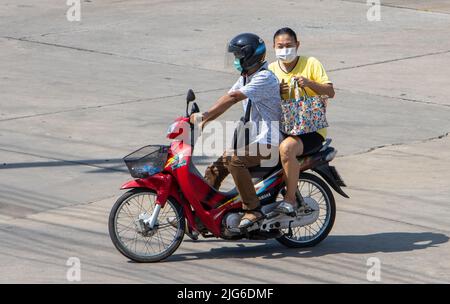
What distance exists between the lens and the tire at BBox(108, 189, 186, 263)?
8.77 m

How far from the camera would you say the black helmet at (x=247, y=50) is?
28.7 feet

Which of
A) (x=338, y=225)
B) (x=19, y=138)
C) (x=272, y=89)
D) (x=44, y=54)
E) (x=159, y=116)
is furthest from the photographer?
(x=44, y=54)

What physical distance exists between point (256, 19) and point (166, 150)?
11.5 metres

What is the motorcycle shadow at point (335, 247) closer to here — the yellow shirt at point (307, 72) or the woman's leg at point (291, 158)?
the woman's leg at point (291, 158)

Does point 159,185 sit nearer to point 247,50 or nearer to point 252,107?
point 252,107

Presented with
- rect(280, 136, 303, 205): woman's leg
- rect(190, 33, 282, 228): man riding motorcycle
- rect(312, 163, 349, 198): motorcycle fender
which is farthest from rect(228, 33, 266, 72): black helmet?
rect(312, 163, 349, 198): motorcycle fender

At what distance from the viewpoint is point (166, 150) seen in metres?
8.82

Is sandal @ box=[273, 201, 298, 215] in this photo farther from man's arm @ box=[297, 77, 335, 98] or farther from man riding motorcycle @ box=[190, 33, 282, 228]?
man's arm @ box=[297, 77, 335, 98]

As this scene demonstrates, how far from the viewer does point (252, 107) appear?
891 centimetres
